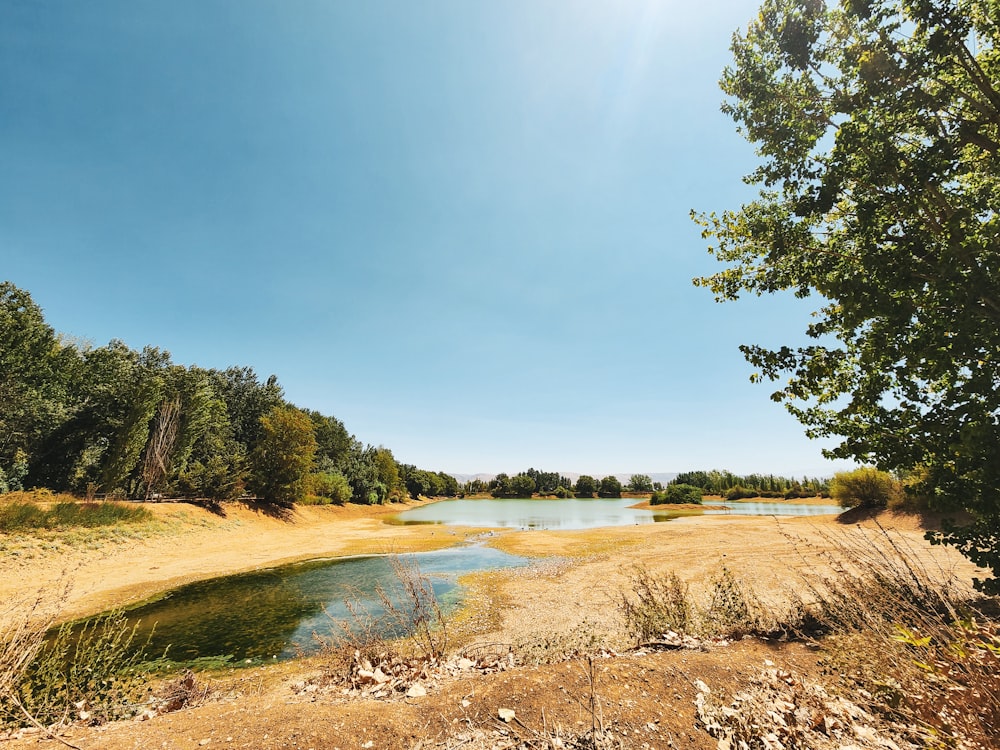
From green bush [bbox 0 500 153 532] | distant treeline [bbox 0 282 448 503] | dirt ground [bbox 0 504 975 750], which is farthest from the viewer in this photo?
distant treeline [bbox 0 282 448 503]

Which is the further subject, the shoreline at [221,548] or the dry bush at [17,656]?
the shoreline at [221,548]

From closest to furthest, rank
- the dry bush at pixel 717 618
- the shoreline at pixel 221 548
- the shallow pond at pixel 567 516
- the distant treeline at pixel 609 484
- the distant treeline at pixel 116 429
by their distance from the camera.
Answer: the dry bush at pixel 717 618 → the shoreline at pixel 221 548 → the distant treeline at pixel 116 429 → the shallow pond at pixel 567 516 → the distant treeline at pixel 609 484

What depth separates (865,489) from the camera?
29.7 meters

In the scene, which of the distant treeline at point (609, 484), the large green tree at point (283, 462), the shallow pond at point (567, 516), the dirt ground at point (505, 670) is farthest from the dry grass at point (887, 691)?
the distant treeline at point (609, 484)

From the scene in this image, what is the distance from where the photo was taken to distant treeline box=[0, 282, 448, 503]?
33.0 m

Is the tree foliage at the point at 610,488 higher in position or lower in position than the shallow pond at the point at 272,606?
higher

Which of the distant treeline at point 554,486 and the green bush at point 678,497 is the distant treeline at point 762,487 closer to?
Answer: the green bush at point 678,497

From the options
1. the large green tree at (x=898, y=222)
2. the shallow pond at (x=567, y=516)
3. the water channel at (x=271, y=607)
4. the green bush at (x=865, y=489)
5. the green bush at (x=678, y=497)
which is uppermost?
the large green tree at (x=898, y=222)

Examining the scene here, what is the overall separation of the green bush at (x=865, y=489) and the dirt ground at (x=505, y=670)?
11.9ft

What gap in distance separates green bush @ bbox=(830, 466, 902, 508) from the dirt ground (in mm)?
3621

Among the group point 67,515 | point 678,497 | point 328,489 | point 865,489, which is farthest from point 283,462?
point 678,497

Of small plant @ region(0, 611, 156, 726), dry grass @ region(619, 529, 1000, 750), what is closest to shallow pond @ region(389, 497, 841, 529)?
dry grass @ region(619, 529, 1000, 750)

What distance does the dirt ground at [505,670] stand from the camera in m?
4.33

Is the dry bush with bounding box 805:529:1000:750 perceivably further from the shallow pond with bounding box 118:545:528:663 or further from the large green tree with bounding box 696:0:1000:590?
the shallow pond with bounding box 118:545:528:663
